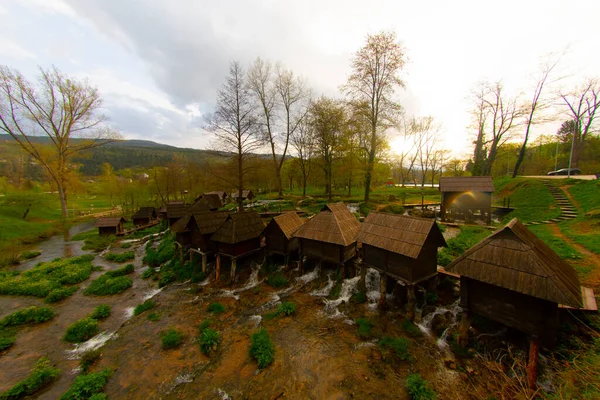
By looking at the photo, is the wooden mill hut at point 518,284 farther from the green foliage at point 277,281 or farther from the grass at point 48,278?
the grass at point 48,278

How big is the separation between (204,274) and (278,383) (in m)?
10.7

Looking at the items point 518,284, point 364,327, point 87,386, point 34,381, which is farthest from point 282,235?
point 34,381

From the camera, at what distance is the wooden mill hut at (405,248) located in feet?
30.0

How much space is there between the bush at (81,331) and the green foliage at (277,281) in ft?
29.5

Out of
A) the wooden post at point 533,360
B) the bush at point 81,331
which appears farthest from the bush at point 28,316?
the wooden post at point 533,360

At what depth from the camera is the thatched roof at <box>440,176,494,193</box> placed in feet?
59.6

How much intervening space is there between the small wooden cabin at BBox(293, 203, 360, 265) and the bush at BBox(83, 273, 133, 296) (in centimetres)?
1271

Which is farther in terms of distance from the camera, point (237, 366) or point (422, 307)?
point (422, 307)

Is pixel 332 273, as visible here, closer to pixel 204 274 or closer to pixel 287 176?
pixel 204 274

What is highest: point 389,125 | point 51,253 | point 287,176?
point 389,125

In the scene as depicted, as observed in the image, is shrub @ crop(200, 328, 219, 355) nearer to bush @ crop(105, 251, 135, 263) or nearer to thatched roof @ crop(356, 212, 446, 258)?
thatched roof @ crop(356, 212, 446, 258)

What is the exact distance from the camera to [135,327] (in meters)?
10.6

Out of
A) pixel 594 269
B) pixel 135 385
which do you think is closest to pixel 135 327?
pixel 135 385

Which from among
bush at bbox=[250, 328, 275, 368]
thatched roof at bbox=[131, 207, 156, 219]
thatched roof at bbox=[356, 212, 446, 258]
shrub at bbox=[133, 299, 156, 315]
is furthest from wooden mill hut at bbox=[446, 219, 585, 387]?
thatched roof at bbox=[131, 207, 156, 219]
